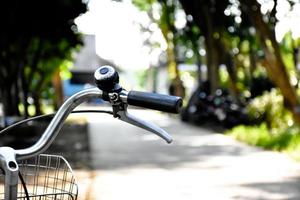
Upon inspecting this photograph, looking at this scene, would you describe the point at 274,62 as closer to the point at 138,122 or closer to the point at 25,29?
the point at 25,29

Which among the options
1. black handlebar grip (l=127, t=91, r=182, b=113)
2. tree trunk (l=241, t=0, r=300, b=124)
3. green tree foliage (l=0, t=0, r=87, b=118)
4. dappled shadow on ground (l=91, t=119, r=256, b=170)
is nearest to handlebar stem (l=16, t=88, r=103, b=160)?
black handlebar grip (l=127, t=91, r=182, b=113)

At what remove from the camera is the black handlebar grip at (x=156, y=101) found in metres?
2.05

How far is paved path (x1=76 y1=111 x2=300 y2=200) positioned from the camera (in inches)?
276

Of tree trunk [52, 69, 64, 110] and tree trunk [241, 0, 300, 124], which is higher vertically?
tree trunk [52, 69, 64, 110]

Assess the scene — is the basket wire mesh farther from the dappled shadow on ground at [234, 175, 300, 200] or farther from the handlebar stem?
the dappled shadow on ground at [234, 175, 300, 200]

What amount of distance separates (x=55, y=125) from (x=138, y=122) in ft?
1.03

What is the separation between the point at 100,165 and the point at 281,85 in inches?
157

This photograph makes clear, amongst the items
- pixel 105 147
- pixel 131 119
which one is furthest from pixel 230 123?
pixel 131 119

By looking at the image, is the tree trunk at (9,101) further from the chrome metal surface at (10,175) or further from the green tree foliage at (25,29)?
the chrome metal surface at (10,175)

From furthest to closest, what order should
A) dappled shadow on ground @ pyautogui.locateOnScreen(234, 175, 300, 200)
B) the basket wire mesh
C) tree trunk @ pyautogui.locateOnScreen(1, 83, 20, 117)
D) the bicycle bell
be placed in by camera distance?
tree trunk @ pyautogui.locateOnScreen(1, 83, 20, 117) → dappled shadow on ground @ pyautogui.locateOnScreen(234, 175, 300, 200) → the basket wire mesh → the bicycle bell

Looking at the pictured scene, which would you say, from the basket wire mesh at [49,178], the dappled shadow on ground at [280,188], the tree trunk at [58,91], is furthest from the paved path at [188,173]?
the tree trunk at [58,91]

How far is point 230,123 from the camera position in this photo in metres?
16.8

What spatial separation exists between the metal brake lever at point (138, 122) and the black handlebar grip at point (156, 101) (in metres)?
0.09

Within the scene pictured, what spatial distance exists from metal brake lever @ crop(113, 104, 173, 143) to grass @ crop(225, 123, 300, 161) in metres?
7.87
